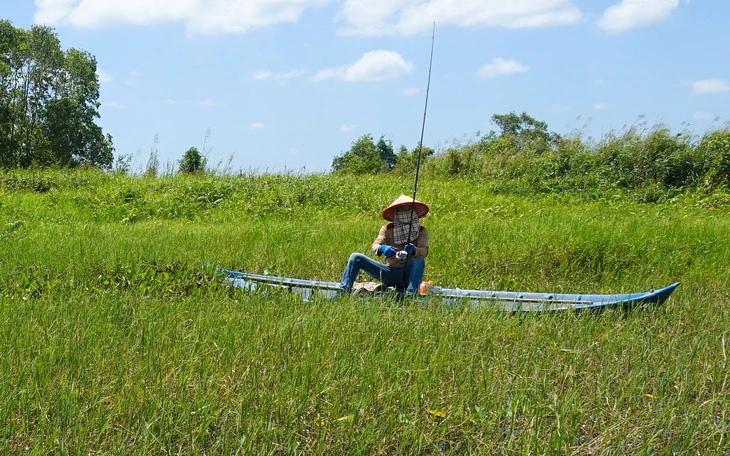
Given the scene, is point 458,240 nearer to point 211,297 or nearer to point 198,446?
point 211,297

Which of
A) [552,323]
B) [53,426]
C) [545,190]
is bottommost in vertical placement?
[53,426]

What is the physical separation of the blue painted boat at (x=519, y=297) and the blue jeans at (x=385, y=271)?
0.16 metres

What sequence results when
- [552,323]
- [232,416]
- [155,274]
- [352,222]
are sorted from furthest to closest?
[352,222]
[155,274]
[552,323]
[232,416]

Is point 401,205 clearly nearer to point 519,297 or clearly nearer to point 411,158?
point 519,297

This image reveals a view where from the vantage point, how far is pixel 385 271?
661 centimetres

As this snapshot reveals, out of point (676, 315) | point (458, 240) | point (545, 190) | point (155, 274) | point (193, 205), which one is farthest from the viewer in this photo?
point (545, 190)

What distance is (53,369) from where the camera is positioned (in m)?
3.88

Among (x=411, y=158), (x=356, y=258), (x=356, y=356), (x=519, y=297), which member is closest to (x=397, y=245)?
(x=356, y=258)

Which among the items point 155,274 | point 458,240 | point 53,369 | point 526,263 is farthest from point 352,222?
point 53,369

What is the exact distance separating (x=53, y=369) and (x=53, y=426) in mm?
715

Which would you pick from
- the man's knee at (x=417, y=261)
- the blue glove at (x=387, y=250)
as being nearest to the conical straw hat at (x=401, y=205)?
the blue glove at (x=387, y=250)

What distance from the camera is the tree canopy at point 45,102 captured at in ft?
93.0

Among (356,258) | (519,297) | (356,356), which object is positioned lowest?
(356,356)

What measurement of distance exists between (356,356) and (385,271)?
251 centimetres
